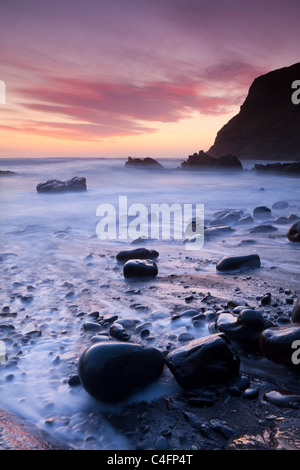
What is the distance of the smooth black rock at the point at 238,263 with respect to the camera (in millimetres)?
3686

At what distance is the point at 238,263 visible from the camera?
3711 mm

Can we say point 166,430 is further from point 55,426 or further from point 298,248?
point 298,248

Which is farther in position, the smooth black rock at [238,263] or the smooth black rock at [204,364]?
the smooth black rock at [238,263]

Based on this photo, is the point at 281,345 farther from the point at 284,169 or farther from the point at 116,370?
the point at 284,169

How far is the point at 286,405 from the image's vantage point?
1.62m

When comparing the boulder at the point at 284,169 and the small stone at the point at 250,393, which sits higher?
the boulder at the point at 284,169

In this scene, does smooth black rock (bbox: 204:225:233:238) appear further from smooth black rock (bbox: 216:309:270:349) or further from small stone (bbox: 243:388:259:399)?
small stone (bbox: 243:388:259:399)

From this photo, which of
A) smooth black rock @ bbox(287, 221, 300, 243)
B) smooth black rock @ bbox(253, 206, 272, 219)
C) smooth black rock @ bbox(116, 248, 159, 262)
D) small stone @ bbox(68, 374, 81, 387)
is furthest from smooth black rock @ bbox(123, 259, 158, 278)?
smooth black rock @ bbox(253, 206, 272, 219)

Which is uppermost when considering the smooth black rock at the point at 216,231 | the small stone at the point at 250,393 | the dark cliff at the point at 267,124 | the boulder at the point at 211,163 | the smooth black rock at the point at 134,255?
the dark cliff at the point at 267,124

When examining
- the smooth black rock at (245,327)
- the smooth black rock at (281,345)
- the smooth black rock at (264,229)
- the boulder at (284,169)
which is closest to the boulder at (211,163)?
the boulder at (284,169)

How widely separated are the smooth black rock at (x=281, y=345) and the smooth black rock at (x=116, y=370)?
0.74 m

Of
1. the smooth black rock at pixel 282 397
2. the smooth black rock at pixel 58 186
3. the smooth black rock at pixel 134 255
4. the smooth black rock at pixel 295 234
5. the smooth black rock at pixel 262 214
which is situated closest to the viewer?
the smooth black rock at pixel 282 397

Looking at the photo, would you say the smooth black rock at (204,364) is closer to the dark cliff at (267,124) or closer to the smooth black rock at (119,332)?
the smooth black rock at (119,332)

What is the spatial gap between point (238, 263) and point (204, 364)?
2110mm
